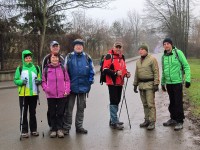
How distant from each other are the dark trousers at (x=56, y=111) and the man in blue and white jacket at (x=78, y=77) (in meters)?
0.19

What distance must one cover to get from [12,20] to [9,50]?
514cm

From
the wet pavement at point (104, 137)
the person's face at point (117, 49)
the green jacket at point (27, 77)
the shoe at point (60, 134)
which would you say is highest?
the person's face at point (117, 49)

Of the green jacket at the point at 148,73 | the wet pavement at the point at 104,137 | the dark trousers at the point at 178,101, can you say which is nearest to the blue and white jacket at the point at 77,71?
the wet pavement at the point at 104,137

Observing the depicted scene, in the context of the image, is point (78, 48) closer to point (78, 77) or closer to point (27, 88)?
point (78, 77)

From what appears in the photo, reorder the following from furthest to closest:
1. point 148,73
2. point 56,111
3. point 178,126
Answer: point 148,73 < point 178,126 < point 56,111

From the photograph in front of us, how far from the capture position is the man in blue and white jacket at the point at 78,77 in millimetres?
7469

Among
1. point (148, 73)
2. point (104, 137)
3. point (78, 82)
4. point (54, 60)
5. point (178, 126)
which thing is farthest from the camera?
point (148, 73)

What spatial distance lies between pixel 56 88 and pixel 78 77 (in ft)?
1.77

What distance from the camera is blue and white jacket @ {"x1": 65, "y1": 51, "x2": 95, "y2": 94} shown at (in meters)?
7.46

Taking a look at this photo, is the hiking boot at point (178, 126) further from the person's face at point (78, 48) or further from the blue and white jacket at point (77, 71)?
the person's face at point (78, 48)

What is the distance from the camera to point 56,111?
7.39m

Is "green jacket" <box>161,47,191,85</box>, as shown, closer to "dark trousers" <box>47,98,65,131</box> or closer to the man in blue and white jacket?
the man in blue and white jacket

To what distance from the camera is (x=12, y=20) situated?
91.5 feet

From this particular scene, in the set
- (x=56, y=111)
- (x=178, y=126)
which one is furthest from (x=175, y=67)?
(x=56, y=111)
